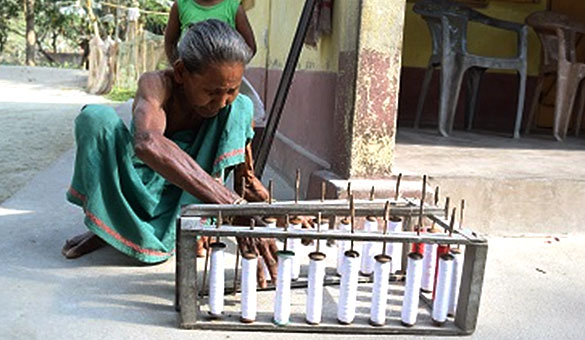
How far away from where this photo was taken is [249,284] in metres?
1.91

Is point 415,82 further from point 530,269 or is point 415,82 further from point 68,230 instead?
point 68,230

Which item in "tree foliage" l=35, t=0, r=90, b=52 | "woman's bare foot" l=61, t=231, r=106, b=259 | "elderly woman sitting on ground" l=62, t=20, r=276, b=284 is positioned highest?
"tree foliage" l=35, t=0, r=90, b=52

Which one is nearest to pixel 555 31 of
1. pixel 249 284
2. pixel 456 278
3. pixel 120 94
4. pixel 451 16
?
pixel 451 16

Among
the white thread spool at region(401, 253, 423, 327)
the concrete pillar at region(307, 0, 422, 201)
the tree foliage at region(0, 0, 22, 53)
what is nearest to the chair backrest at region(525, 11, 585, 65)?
the concrete pillar at region(307, 0, 422, 201)

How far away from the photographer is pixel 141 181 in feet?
8.20

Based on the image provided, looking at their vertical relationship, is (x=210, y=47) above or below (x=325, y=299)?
above

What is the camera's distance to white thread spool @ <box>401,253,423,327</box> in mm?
1962

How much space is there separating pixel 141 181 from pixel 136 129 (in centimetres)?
46

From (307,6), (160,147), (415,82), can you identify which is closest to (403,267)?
(160,147)

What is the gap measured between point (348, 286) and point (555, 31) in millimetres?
3803

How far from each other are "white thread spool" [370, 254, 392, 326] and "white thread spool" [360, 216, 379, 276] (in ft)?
1.45

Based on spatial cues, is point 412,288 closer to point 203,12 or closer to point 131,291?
point 131,291

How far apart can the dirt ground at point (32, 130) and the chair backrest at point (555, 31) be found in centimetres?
421

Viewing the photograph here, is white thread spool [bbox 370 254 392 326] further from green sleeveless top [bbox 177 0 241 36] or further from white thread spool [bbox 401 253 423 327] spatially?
green sleeveless top [bbox 177 0 241 36]
